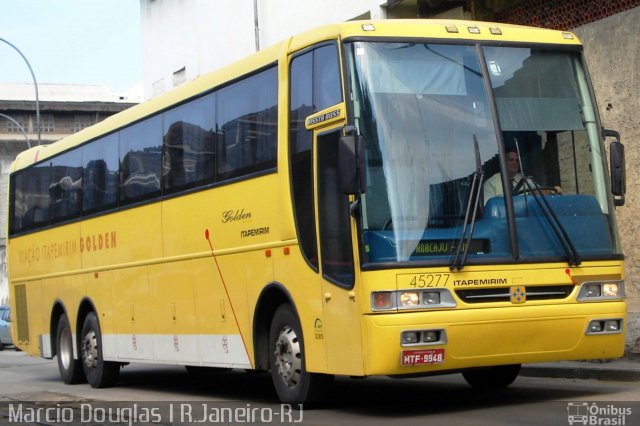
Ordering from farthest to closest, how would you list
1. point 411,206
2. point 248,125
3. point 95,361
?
point 95,361
point 248,125
point 411,206

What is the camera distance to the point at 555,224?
33.8 feet

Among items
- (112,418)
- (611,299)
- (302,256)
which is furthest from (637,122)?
(112,418)

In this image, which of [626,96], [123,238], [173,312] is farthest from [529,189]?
[123,238]

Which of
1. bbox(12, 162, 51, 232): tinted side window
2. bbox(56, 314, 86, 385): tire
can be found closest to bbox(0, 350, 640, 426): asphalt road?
bbox(56, 314, 86, 385): tire

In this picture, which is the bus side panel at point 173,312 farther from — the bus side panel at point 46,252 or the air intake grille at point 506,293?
the air intake grille at point 506,293

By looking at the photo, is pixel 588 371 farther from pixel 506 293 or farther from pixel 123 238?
pixel 123 238

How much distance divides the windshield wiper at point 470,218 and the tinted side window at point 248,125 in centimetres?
228

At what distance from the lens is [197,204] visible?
13281mm

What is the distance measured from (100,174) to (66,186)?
158cm

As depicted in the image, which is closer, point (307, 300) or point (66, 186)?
point (307, 300)

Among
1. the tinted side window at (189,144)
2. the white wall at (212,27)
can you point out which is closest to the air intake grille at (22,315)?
the tinted side window at (189,144)

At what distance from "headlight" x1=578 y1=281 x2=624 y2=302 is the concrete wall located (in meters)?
4.79

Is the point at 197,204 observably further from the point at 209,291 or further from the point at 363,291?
the point at 363,291

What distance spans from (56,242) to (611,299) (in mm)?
10582
